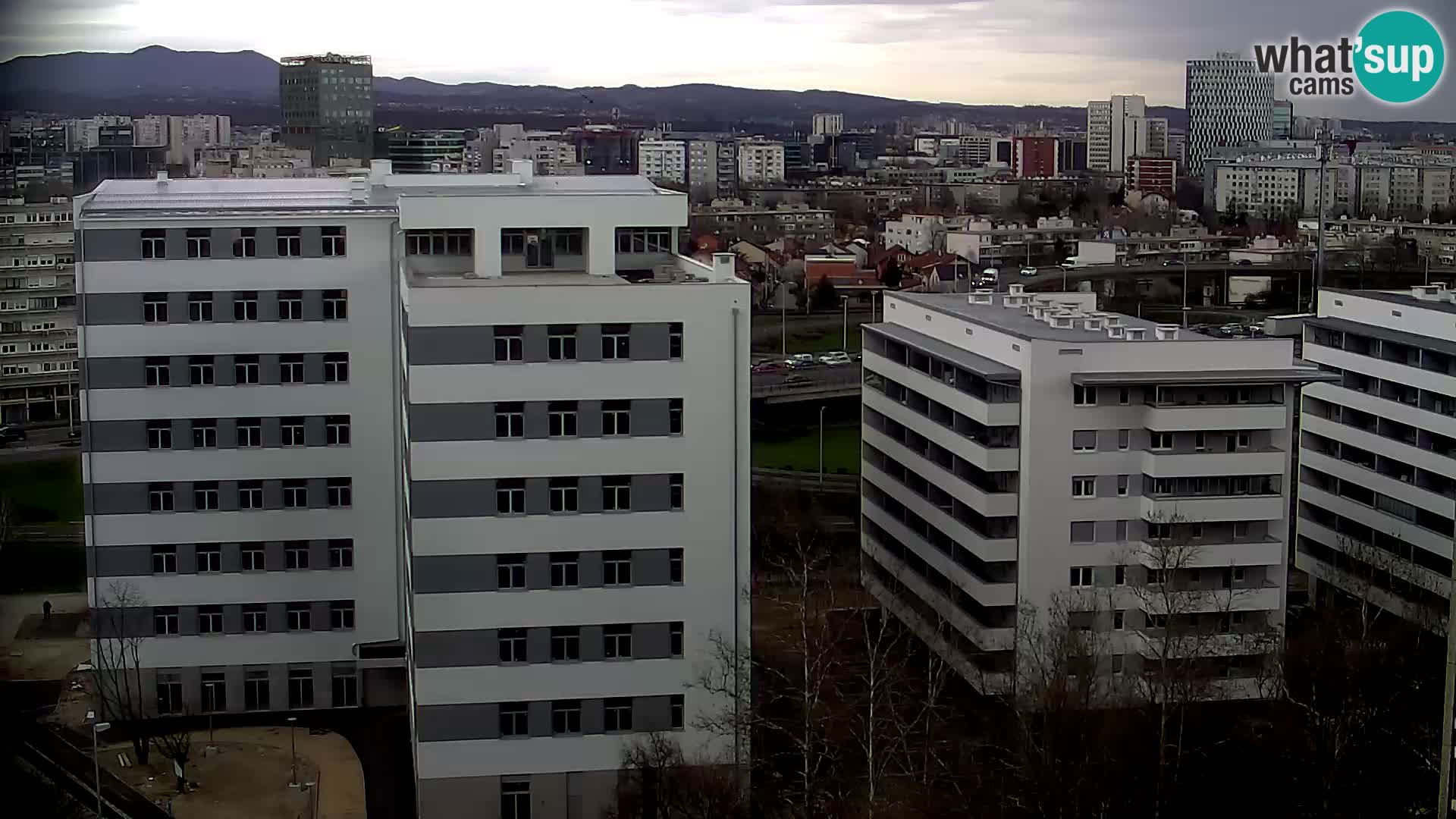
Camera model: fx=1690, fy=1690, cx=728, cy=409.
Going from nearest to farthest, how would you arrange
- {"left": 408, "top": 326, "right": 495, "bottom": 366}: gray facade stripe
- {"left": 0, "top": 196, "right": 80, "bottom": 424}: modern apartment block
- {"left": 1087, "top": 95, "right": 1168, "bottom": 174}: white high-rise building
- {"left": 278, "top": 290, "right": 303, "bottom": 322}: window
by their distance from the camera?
{"left": 408, "top": 326, "right": 495, "bottom": 366}: gray facade stripe → {"left": 278, "top": 290, "right": 303, "bottom": 322}: window → {"left": 0, "top": 196, "right": 80, "bottom": 424}: modern apartment block → {"left": 1087, "top": 95, "right": 1168, "bottom": 174}: white high-rise building

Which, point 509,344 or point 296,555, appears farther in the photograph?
point 296,555

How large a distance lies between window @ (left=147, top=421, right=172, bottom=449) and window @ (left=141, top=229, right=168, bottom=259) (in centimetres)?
65

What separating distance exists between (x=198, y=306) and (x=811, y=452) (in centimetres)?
662

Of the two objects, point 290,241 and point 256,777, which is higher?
point 290,241

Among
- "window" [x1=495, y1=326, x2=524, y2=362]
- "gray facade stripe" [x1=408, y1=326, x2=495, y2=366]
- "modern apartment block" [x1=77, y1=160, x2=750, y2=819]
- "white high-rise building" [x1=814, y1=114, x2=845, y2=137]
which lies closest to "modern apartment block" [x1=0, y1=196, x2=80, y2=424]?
"modern apartment block" [x1=77, y1=160, x2=750, y2=819]

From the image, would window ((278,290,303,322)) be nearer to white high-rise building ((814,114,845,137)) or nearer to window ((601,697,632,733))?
window ((601,697,632,733))

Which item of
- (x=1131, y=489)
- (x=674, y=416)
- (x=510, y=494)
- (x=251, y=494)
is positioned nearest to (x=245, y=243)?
(x=251, y=494)

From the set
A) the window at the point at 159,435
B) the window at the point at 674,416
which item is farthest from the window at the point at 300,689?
the window at the point at 674,416

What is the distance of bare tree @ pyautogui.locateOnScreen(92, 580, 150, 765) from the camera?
6598 millimetres

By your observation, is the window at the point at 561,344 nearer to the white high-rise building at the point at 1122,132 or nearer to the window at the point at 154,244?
the window at the point at 154,244

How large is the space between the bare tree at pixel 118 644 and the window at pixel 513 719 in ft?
6.30

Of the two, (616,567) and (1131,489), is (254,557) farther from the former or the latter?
(1131,489)

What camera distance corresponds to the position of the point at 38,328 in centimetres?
1173

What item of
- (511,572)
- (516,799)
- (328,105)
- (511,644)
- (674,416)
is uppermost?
(328,105)
